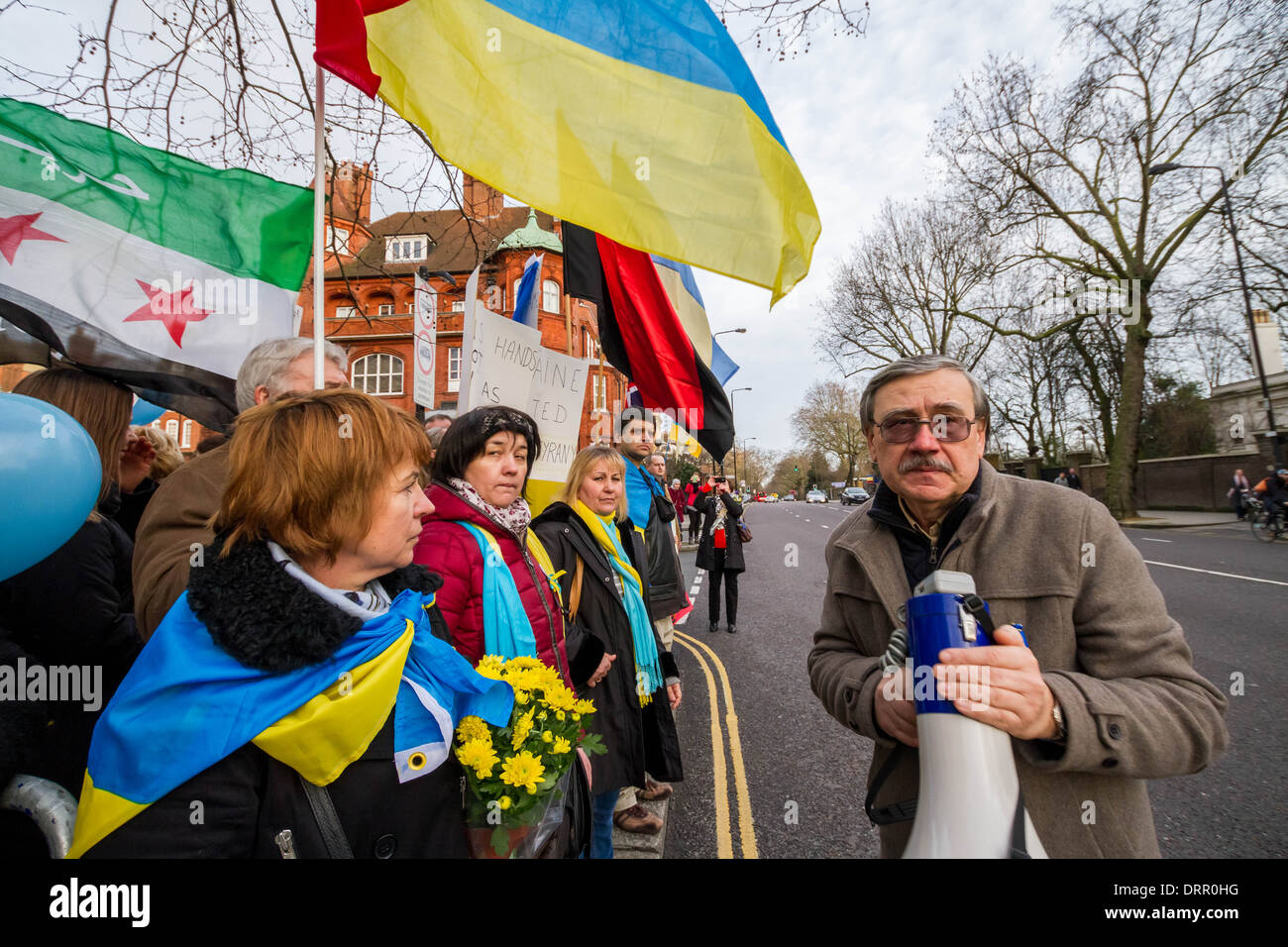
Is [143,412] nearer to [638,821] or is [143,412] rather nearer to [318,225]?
[318,225]

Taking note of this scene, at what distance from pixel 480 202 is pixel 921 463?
445 centimetres

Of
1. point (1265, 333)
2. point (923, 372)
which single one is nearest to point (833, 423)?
point (1265, 333)

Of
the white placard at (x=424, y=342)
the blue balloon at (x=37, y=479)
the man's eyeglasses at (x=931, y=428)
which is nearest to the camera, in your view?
the blue balloon at (x=37, y=479)

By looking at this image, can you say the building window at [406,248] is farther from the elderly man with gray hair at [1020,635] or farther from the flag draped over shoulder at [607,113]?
Result: the elderly man with gray hair at [1020,635]

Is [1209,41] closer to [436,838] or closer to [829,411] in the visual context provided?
[436,838]

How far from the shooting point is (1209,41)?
56.9 ft

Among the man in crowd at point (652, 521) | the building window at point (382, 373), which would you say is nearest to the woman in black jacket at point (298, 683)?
the man in crowd at point (652, 521)

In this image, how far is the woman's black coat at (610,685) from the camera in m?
2.76

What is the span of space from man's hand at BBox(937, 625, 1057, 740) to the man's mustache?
0.54 metres

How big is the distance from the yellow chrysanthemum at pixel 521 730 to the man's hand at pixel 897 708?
0.80 metres

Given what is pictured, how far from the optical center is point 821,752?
4.17m

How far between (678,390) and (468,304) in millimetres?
1746

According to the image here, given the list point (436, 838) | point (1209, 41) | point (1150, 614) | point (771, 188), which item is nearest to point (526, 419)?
point (771, 188)

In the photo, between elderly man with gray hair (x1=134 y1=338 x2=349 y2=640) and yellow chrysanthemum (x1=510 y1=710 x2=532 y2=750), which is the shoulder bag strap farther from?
elderly man with gray hair (x1=134 y1=338 x2=349 y2=640)
